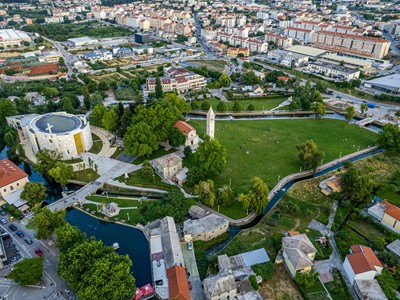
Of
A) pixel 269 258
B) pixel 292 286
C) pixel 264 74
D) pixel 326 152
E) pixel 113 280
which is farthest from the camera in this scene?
pixel 264 74

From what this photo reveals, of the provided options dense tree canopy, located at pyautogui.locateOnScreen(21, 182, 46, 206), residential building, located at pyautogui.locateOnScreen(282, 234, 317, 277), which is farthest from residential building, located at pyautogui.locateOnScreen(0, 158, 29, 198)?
residential building, located at pyautogui.locateOnScreen(282, 234, 317, 277)

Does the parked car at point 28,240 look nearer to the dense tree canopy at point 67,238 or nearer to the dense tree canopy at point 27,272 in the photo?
the dense tree canopy at point 67,238

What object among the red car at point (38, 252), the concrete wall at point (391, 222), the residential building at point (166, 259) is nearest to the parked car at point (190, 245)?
the residential building at point (166, 259)

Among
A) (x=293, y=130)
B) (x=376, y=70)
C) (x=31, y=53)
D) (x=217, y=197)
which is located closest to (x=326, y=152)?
(x=293, y=130)

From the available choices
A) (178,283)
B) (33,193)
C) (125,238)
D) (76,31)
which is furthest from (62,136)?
(76,31)

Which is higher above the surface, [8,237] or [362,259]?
[362,259]

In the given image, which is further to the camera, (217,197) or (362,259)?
(217,197)

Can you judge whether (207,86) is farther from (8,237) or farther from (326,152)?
(8,237)
